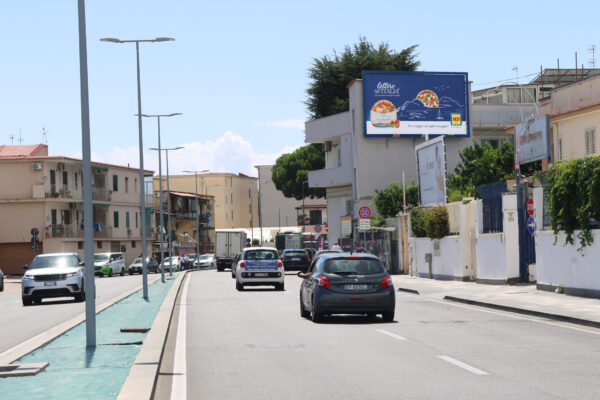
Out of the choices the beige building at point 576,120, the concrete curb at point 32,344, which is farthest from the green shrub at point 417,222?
the concrete curb at point 32,344

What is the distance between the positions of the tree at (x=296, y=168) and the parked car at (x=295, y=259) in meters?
42.2

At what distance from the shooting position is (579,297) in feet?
80.4

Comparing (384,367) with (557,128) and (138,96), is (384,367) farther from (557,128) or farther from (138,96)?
(557,128)

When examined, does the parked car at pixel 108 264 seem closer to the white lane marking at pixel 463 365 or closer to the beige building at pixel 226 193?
the beige building at pixel 226 193

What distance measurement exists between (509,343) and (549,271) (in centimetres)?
1310

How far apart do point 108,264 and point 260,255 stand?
137ft

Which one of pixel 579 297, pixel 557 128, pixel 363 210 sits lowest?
pixel 579 297

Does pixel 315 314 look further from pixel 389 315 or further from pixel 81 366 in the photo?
pixel 81 366

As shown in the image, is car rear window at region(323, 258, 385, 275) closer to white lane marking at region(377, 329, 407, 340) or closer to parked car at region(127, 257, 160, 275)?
white lane marking at region(377, 329, 407, 340)

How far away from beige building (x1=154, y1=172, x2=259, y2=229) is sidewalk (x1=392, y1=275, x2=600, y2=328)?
104469 millimetres

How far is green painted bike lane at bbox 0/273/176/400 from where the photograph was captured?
961 cm

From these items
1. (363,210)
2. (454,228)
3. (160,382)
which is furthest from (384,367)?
(363,210)

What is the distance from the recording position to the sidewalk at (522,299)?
19094 mm

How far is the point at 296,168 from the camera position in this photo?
106 m
